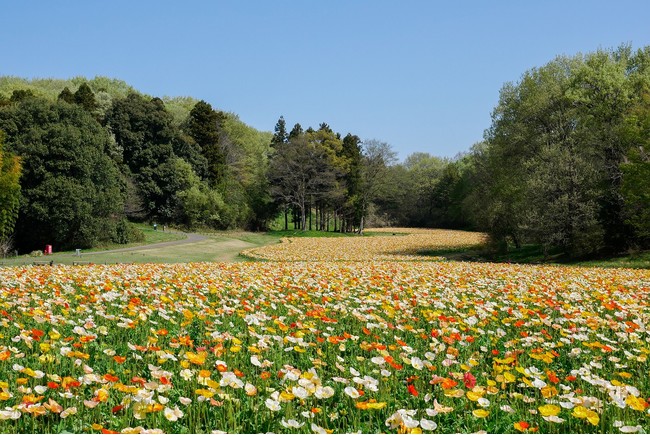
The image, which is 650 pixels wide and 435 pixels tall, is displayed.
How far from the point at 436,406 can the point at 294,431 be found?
37.9 inches

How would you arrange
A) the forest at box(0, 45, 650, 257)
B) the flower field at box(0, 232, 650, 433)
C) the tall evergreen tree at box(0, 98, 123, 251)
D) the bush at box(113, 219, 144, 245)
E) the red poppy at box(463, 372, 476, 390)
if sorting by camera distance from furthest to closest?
the bush at box(113, 219, 144, 245), the tall evergreen tree at box(0, 98, 123, 251), the forest at box(0, 45, 650, 257), the red poppy at box(463, 372, 476, 390), the flower field at box(0, 232, 650, 433)

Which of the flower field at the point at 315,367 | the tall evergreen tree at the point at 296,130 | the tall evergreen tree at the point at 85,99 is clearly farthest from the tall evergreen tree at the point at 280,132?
the flower field at the point at 315,367

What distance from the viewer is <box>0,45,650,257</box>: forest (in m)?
27.3

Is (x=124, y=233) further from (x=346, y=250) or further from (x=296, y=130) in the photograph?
(x=296, y=130)

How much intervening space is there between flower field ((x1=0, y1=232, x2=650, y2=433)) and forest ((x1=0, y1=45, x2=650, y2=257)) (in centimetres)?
2084

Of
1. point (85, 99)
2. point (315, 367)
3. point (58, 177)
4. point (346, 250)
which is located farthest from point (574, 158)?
point (85, 99)

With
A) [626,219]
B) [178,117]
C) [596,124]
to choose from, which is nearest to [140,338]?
[626,219]

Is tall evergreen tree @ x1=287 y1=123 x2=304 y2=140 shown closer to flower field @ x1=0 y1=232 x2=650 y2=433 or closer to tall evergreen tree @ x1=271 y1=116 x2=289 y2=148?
tall evergreen tree @ x1=271 y1=116 x2=289 y2=148

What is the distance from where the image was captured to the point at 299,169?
66.4 m

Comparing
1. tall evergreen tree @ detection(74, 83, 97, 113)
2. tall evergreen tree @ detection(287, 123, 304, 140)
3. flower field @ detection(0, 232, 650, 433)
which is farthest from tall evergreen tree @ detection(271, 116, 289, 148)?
flower field @ detection(0, 232, 650, 433)

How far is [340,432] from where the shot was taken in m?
3.22

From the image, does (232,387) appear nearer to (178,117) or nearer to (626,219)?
(626,219)

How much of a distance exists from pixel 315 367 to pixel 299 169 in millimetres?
62497

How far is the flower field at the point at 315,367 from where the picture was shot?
331cm
